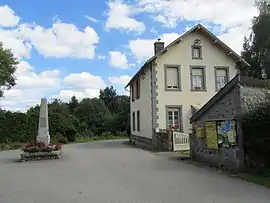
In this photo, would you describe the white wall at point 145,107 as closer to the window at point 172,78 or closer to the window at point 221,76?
the window at point 172,78

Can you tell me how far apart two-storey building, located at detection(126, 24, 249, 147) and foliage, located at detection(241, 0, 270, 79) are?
24.4 feet

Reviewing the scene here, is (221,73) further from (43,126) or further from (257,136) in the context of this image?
(257,136)

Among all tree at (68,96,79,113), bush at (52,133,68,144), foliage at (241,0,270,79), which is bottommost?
bush at (52,133,68,144)

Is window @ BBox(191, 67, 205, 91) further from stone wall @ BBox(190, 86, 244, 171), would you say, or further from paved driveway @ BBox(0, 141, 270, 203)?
paved driveway @ BBox(0, 141, 270, 203)

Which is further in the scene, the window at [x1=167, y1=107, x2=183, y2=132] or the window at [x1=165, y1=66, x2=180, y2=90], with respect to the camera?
the window at [x1=165, y1=66, x2=180, y2=90]

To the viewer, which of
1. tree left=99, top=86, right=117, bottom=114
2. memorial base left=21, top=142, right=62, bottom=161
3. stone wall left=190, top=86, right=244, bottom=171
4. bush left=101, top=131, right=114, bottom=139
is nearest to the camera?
stone wall left=190, top=86, right=244, bottom=171

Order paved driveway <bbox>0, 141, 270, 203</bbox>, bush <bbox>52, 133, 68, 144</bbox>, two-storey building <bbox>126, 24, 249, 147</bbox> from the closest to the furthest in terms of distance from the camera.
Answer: paved driveway <bbox>0, 141, 270, 203</bbox>, two-storey building <bbox>126, 24, 249, 147</bbox>, bush <bbox>52, 133, 68, 144</bbox>

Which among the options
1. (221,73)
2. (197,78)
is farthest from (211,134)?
(221,73)

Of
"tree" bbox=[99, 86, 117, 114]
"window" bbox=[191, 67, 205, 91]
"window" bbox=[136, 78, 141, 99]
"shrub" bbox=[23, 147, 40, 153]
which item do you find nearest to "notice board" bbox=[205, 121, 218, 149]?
"shrub" bbox=[23, 147, 40, 153]

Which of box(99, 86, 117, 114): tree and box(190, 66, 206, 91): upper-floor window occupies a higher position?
box(99, 86, 117, 114): tree

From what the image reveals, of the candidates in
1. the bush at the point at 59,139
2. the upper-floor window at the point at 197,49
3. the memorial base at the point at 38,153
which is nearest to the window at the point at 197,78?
the upper-floor window at the point at 197,49

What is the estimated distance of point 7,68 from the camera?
3562cm

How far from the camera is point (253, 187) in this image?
28.1ft

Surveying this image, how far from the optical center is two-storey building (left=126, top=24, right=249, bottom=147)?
74.8ft
